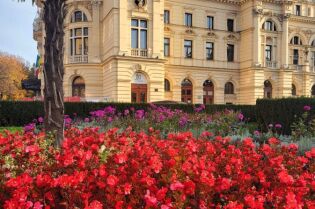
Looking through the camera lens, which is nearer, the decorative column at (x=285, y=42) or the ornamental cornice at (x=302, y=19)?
the decorative column at (x=285, y=42)

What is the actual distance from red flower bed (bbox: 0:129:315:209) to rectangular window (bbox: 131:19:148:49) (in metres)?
33.0

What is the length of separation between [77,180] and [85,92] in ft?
119

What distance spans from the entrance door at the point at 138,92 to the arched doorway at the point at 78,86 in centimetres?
568

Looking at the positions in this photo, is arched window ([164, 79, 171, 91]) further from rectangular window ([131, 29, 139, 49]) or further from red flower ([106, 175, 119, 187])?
red flower ([106, 175, 119, 187])

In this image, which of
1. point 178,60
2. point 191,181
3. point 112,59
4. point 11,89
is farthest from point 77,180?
point 11,89

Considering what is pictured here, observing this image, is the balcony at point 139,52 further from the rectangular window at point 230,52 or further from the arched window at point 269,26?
the arched window at point 269,26

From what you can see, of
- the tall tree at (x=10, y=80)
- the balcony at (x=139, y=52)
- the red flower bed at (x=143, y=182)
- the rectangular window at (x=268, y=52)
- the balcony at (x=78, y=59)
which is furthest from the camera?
the tall tree at (x=10, y=80)

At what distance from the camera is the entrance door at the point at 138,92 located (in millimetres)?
36500

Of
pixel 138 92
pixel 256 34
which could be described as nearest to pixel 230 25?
pixel 256 34

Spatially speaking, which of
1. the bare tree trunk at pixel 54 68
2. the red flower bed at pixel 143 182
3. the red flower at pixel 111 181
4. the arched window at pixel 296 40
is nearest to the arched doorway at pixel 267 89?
the arched window at pixel 296 40

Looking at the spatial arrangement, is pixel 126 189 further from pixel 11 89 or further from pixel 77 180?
pixel 11 89

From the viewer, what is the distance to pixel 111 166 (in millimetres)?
3545

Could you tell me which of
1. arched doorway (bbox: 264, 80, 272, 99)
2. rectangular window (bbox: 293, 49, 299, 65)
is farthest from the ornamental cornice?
arched doorway (bbox: 264, 80, 272, 99)

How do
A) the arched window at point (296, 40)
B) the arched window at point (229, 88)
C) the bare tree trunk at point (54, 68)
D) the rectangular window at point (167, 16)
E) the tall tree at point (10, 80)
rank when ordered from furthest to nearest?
the tall tree at point (10, 80)
the arched window at point (296, 40)
the arched window at point (229, 88)
the rectangular window at point (167, 16)
the bare tree trunk at point (54, 68)
